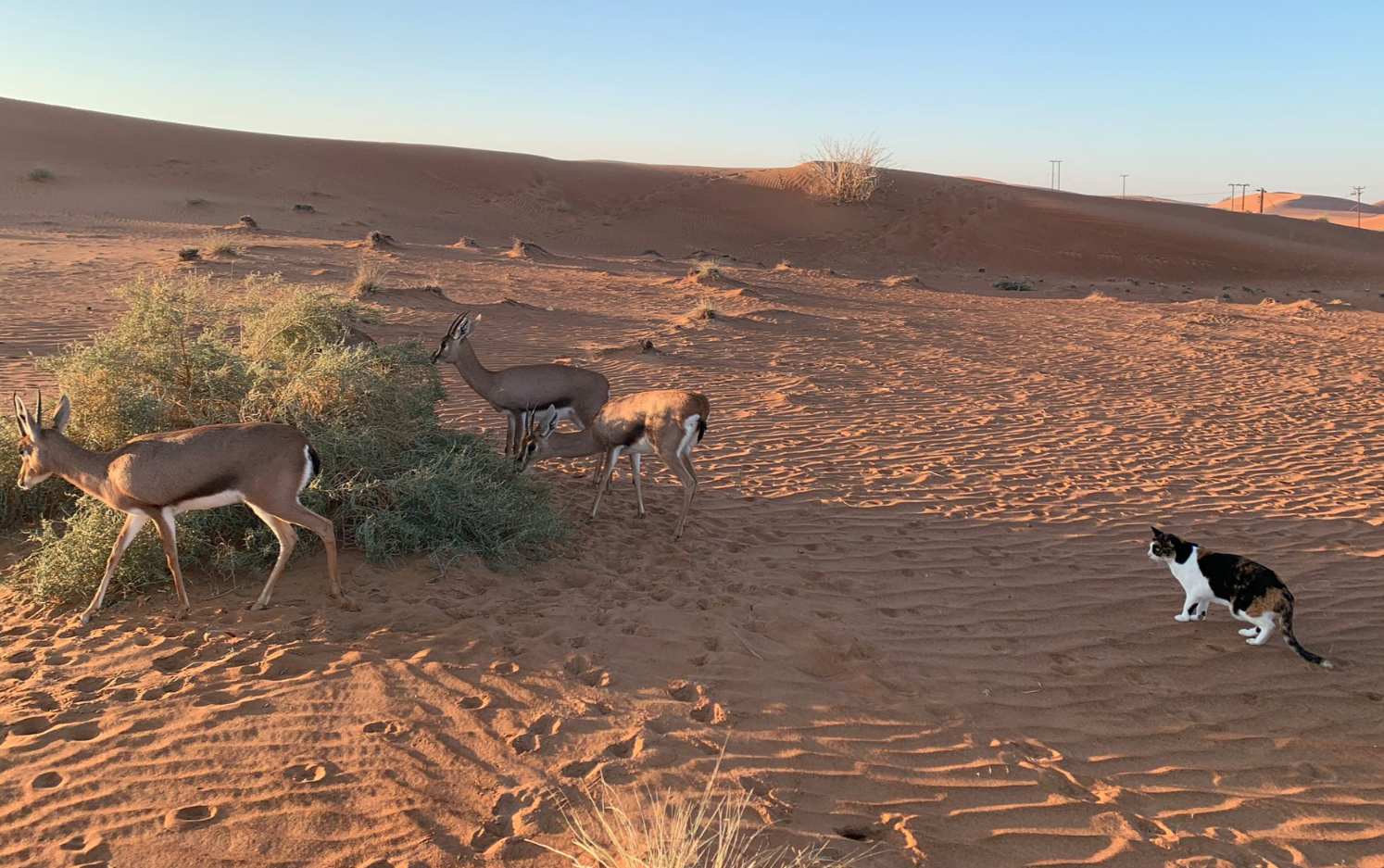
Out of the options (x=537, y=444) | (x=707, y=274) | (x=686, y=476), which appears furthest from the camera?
(x=707, y=274)

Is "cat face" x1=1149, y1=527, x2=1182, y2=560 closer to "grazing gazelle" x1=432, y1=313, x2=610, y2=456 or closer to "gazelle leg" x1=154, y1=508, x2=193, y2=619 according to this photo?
"grazing gazelle" x1=432, y1=313, x2=610, y2=456

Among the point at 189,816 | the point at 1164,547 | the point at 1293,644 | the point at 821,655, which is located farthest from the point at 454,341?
the point at 1293,644

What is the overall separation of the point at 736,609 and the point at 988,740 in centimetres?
183

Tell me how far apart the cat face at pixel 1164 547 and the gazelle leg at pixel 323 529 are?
5.51 m

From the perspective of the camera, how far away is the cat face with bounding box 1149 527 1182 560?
6312mm

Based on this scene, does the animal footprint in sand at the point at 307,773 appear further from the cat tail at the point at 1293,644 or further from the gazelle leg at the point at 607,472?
the cat tail at the point at 1293,644

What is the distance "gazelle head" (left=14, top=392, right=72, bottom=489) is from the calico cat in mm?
7412

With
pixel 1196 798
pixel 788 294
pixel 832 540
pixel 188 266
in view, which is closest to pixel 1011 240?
pixel 788 294

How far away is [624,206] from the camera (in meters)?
44.2

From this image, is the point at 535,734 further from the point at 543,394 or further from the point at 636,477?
the point at 543,394

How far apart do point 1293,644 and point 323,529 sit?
619 centimetres

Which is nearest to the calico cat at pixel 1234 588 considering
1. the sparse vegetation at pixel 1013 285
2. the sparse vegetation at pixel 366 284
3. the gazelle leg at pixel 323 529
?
the gazelle leg at pixel 323 529

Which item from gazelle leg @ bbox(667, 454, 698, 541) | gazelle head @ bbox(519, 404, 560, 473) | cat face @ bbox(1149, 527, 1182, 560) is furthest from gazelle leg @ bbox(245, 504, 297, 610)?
cat face @ bbox(1149, 527, 1182, 560)

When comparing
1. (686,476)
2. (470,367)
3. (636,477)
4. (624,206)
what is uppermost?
(624,206)
